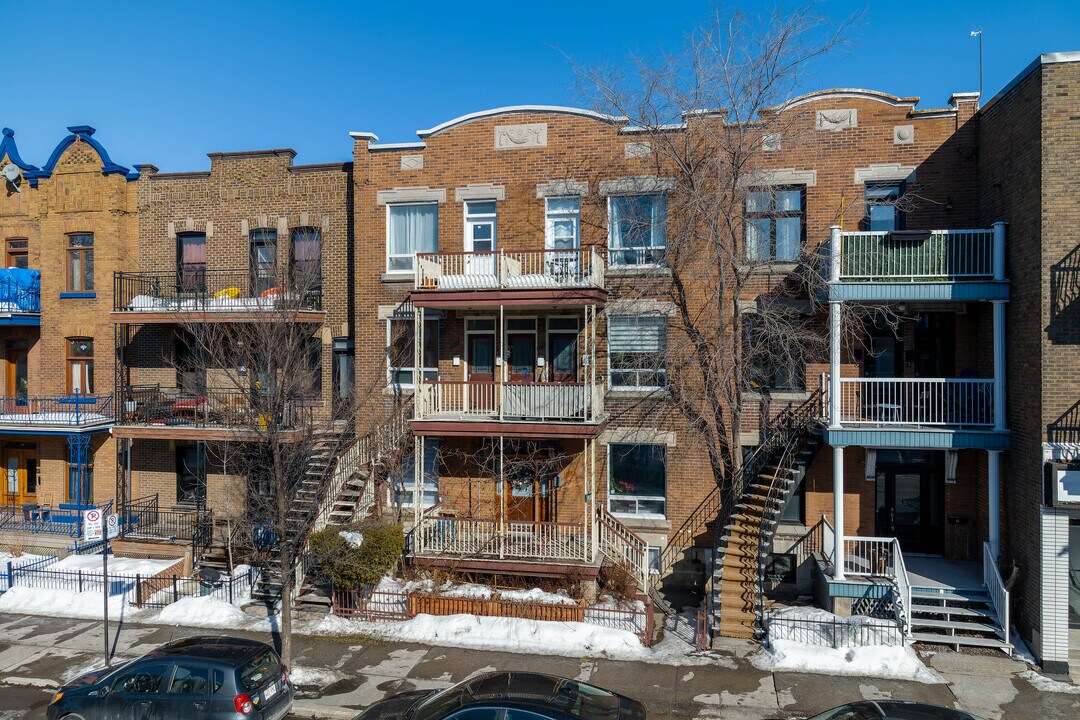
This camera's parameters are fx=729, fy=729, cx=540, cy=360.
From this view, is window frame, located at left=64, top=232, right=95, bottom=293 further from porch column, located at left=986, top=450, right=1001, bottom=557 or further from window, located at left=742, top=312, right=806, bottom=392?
porch column, located at left=986, top=450, right=1001, bottom=557

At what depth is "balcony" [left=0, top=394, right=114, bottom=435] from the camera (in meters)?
19.5

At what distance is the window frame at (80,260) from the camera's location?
21125 millimetres

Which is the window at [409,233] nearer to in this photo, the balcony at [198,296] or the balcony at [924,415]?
the balcony at [198,296]

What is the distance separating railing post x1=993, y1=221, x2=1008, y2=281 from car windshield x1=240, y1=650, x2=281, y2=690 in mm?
14292

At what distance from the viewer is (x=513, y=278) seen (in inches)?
648

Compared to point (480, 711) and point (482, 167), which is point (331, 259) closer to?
point (482, 167)

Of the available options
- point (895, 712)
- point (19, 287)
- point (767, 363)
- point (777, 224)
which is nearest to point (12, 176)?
point (19, 287)

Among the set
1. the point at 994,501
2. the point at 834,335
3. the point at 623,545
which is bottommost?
the point at 623,545

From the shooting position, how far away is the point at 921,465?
1652cm

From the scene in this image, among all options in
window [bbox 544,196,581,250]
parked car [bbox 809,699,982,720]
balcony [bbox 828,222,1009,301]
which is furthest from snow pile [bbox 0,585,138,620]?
balcony [bbox 828,222,1009,301]

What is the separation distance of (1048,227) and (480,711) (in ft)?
39.8

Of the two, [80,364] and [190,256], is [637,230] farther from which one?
[80,364]

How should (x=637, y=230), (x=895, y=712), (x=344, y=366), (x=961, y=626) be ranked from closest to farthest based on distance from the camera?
(x=895, y=712) < (x=961, y=626) < (x=637, y=230) < (x=344, y=366)

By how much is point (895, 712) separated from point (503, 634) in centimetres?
745
